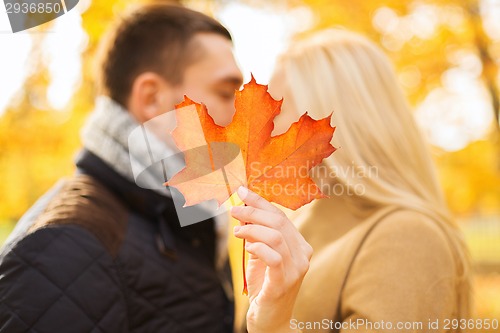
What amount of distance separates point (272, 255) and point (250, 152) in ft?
0.61

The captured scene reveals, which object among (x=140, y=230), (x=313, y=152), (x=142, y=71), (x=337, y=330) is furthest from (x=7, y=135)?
(x=313, y=152)

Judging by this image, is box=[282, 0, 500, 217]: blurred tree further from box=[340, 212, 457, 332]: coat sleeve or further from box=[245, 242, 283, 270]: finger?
box=[245, 242, 283, 270]: finger

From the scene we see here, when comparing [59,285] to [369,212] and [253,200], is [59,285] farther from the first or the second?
[369,212]

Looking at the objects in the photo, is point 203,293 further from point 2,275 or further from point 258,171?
point 258,171

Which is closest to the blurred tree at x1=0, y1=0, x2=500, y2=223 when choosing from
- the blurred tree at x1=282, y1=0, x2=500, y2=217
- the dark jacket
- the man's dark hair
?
the blurred tree at x1=282, y1=0, x2=500, y2=217

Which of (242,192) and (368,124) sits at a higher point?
(242,192)

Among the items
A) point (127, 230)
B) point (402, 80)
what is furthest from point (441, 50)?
point (127, 230)

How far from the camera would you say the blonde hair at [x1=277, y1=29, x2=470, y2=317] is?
1467mm

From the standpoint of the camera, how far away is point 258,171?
87cm

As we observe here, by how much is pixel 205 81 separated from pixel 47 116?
2559 millimetres

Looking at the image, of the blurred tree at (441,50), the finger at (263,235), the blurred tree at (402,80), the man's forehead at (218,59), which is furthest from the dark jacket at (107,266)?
the blurred tree at (441,50)

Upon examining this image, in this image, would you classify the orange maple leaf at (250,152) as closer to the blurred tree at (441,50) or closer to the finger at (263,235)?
the finger at (263,235)

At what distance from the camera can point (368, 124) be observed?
5.06ft

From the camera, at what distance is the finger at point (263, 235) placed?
0.84m
